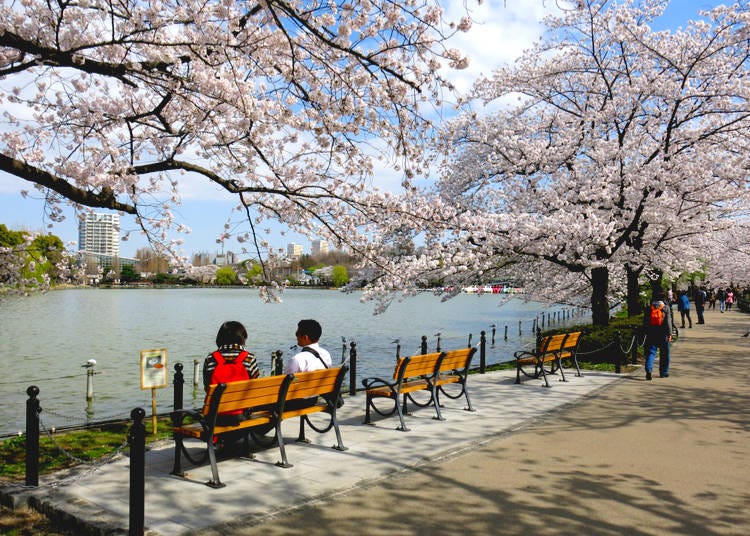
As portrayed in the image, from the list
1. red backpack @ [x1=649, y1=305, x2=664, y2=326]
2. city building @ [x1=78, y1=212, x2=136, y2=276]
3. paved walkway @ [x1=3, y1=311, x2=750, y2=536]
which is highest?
city building @ [x1=78, y1=212, x2=136, y2=276]

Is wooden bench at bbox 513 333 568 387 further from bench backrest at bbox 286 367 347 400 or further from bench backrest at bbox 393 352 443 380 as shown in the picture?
bench backrest at bbox 286 367 347 400

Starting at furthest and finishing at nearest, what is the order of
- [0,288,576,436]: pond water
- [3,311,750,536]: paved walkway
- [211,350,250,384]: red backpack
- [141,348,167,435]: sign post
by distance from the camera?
[0,288,576,436]: pond water → [141,348,167,435]: sign post → [211,350,250,384]: red backpack → [3,311,750,536]: paved walkway

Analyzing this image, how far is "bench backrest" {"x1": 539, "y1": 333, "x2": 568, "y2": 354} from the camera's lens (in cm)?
1296

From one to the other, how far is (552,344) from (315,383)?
755cm

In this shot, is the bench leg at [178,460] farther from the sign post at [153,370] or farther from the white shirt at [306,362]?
the sign post at [153,370]

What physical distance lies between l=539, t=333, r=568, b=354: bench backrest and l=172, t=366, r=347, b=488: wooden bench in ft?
21.9

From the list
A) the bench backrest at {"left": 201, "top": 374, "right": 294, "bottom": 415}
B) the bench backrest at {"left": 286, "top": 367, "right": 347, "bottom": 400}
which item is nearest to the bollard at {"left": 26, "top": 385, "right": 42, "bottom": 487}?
the bench backrest at {"left": 201, "top": 374, "right": 294, "bottom": 415}

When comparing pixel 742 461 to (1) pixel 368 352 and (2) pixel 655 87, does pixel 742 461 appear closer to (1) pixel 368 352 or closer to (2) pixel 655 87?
(2) pixel 655 87

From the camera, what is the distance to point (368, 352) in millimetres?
25594

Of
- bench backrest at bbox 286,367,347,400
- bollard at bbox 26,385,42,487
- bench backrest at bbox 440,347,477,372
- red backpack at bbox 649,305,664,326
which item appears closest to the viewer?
bollard at bbox 26,385,42,487

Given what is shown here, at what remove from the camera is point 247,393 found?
20.8 feet

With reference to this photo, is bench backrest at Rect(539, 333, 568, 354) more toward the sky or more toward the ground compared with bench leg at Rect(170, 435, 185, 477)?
more toward the sky

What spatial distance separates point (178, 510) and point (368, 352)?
20.5 metres

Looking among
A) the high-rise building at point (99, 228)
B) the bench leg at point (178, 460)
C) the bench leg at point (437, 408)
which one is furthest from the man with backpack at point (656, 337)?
the high-rise building at point (99, 228)
